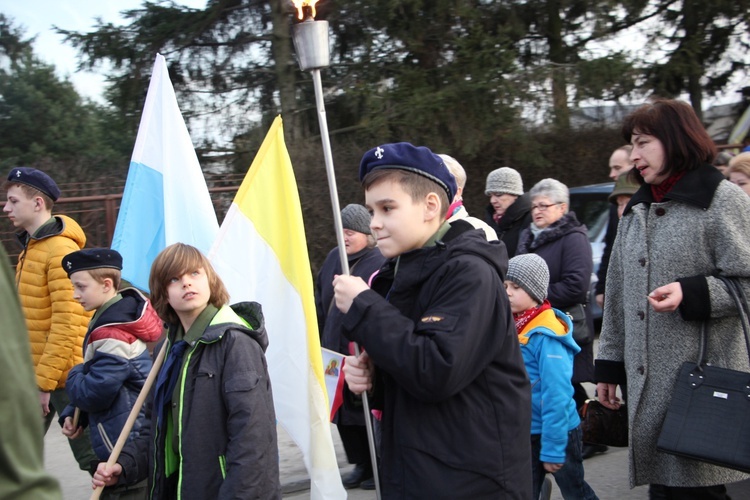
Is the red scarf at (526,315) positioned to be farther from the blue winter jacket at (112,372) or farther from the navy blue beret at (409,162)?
the blue winter jacket at (112,372)

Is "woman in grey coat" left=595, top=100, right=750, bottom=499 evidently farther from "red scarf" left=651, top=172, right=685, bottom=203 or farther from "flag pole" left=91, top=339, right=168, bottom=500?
"flag pole" left=91, top=339, right=168, bottom=500

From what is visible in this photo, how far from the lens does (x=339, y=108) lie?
12133mm

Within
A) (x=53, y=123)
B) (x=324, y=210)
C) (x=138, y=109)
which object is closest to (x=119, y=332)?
(x=324, y=210)

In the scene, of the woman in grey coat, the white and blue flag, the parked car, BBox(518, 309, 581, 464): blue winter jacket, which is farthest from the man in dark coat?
the parked car

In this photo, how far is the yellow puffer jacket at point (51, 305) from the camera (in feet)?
15.1

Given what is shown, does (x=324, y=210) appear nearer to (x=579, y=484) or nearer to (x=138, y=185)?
(x=138, y=185)

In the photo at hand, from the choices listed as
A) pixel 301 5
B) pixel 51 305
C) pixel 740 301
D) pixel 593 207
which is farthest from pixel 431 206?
pixel 593 207

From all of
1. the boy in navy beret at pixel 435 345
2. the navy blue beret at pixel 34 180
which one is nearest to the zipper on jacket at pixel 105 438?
the boy in navy beret at pixel 435 345

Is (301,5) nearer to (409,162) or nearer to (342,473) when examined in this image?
(409,162)

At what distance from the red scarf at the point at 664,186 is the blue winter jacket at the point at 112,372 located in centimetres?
228

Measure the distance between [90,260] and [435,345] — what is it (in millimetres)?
2297

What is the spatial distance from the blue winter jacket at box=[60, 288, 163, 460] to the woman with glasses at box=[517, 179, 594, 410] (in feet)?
8.34

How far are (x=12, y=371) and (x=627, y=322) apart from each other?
256 centimetres

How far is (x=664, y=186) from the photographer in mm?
3156
